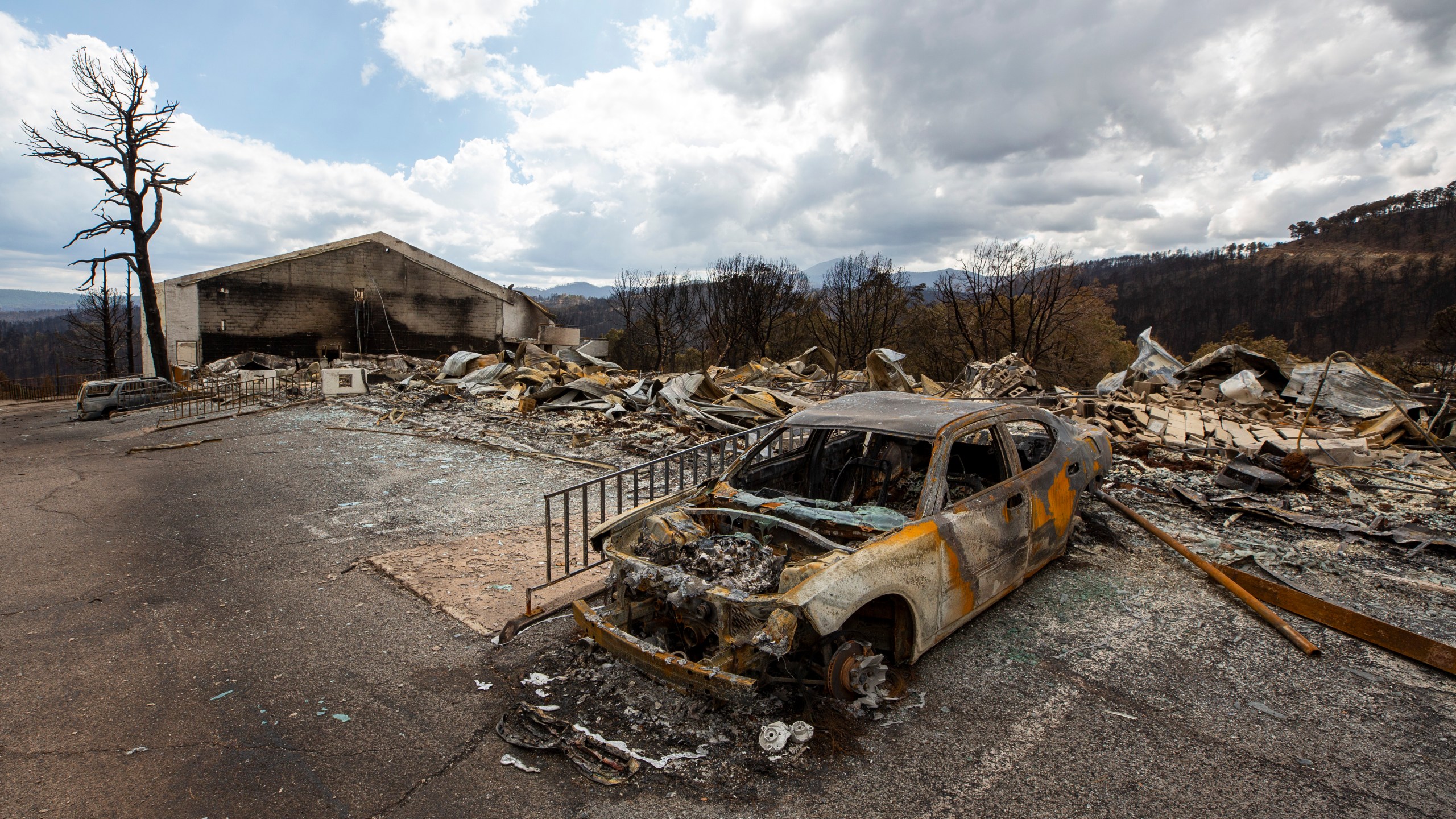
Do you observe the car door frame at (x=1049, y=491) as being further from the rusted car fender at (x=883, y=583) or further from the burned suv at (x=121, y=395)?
the burned suv at (x=121, y=395)

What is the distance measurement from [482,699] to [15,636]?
335 cm

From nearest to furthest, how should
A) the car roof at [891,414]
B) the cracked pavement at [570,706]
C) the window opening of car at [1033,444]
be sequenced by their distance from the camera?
the cracked pavement at [570,706] < the car roof at [891,414] < the window opening of car at [1033,444]

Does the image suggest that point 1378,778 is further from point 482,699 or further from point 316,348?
point 316,348

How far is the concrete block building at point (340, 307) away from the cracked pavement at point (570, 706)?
25146 millimetres

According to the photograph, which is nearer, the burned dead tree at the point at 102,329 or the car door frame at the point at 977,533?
the car door frame at the point at 977,533

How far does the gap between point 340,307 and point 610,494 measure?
2612 centimetres

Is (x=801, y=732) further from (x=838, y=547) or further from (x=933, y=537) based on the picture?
(x=933, y=537)

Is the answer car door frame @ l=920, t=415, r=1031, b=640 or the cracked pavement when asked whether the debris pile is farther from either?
car door frame @ l=920, t=415, r=1031, b=640

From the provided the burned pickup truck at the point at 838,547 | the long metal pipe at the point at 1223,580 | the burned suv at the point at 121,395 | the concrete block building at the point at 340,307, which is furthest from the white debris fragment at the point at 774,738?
the concrete block building at the point at 340,307

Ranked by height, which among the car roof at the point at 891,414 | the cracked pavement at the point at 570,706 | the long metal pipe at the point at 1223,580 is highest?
the car roof at the point at 891,414

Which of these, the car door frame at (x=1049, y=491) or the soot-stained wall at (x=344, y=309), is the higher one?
the soot-stained wall at (x=344, y=309)

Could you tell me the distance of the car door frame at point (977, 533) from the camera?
141 inches

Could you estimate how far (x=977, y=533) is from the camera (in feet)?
12.3

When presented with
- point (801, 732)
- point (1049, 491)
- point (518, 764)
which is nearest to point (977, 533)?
point (1049, 491)
